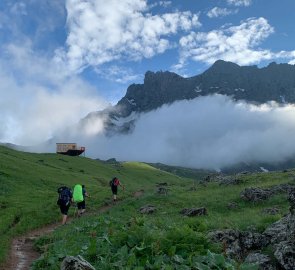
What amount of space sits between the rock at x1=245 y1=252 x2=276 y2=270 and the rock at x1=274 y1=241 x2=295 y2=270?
0.41 m

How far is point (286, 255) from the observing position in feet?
48.1

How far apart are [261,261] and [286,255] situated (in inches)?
39.5

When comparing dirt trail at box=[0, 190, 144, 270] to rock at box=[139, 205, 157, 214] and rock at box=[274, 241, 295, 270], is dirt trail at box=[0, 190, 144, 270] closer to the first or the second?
rock at box=[274, 241, 295, 270]

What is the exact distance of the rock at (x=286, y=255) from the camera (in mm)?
14469

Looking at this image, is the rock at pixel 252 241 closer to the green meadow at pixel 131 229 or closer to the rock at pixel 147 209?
the green meadow at pixel 131 229

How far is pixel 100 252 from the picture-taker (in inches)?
600

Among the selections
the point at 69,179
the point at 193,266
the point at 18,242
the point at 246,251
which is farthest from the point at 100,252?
the point at 69,179

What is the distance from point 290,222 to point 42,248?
1392cm

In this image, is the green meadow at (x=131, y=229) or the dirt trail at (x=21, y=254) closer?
the green meadow at (x=131, y=229)

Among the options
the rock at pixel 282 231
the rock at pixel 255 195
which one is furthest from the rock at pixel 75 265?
the rock at pixel 255 195

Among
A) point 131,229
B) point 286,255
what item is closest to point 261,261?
point 286,255

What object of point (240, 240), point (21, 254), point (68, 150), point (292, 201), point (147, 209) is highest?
point (68, 150)

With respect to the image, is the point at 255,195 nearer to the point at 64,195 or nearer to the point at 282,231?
the point at 64,195

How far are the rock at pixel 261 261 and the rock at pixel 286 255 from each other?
16.2 inches
